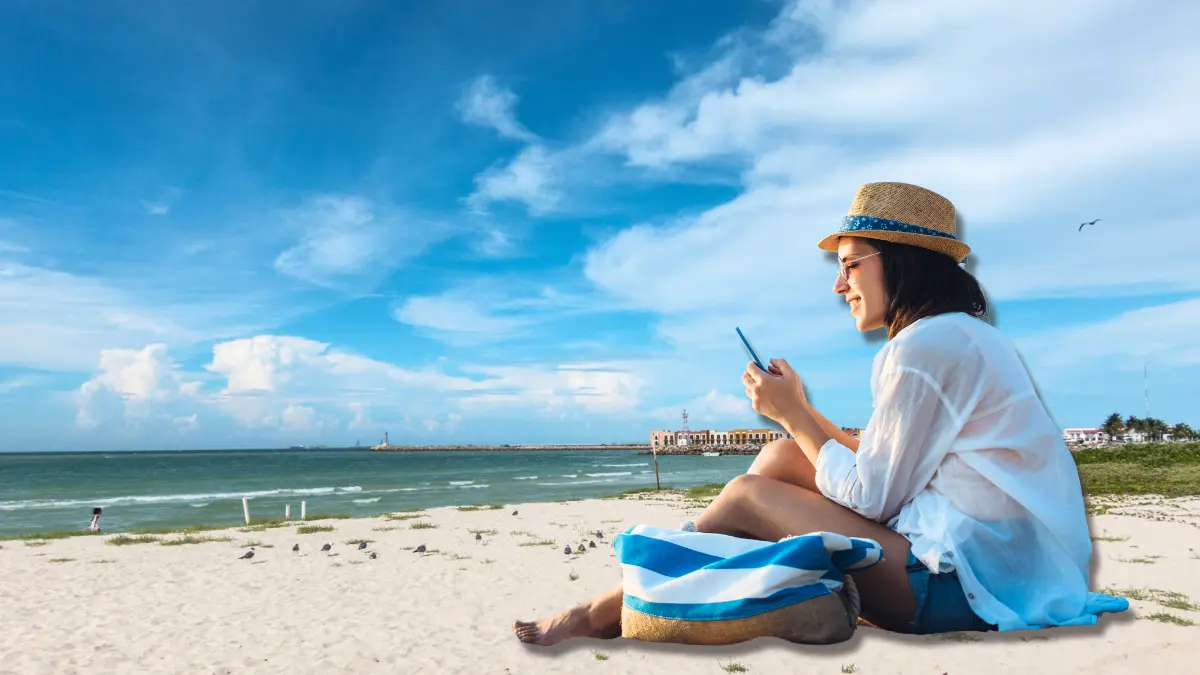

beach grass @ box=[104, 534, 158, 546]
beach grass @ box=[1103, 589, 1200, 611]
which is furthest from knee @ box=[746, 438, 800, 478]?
beach grass @ box=[104, 534, 158, 546]

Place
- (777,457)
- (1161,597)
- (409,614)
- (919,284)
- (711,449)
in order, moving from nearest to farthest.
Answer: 1. (919,284)
2. (777,457)
3. (1161,597)
4. (409,614)
5. (711,449)

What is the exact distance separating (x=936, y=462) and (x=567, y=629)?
179cm

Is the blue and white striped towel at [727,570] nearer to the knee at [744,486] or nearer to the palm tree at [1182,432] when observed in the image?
the knee at [744,486]

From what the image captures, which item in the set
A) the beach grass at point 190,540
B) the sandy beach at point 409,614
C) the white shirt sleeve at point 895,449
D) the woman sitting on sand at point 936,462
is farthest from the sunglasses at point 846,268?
the beach grass at point 190,540

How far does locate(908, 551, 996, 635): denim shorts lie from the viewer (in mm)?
2428

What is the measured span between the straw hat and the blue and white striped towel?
106 cm

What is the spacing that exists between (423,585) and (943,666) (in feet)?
19.9

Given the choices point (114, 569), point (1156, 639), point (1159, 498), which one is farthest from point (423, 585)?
point (1159, 498)

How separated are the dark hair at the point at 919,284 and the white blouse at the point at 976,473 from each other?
0.16 metres

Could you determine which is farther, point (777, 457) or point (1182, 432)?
point (1182, 432)

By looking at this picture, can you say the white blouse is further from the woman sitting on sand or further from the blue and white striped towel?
the blue and white striped towel

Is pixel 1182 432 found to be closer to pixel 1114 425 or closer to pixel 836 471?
pixel 1114 425

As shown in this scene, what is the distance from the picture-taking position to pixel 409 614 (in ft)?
21.2

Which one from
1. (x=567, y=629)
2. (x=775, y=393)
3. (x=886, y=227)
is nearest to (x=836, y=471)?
(x=775, y=393)
